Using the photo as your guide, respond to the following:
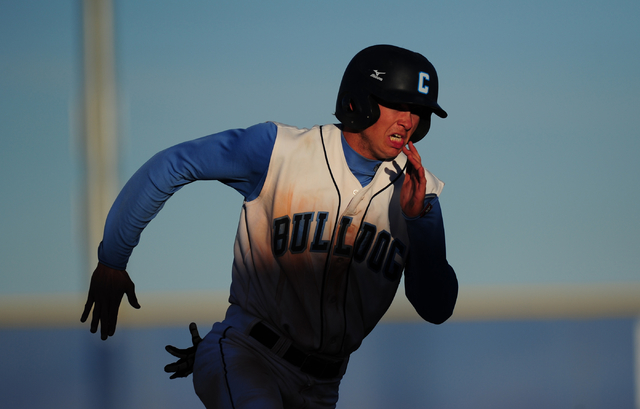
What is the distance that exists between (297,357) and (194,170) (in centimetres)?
70

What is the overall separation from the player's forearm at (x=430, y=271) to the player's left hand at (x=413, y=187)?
0.14 feet

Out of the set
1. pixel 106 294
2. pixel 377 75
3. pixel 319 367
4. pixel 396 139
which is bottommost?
pixel 319 367

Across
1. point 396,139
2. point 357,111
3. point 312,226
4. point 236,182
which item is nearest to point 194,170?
point 236,182

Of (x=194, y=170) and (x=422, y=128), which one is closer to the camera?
(x=194, y=170)

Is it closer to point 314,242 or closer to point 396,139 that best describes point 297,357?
point 314,242

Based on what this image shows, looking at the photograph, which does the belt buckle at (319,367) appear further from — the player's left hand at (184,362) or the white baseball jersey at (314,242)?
the player's left hand at (184,362)

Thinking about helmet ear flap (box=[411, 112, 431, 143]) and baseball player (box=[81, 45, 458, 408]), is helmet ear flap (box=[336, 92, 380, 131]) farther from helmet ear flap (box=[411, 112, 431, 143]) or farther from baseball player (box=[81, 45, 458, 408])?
helmet ear flap (box=[411, 112, 431, 143])

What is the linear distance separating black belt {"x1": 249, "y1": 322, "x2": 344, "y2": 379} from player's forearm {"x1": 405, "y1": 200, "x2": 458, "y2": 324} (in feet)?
1.25

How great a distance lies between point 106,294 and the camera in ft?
8.72

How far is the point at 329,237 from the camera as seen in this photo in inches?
99.7

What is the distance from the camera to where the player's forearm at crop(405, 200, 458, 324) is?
2.36 meters

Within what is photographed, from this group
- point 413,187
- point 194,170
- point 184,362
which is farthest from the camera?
point 184,362

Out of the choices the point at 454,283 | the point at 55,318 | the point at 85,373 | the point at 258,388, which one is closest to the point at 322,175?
the point at 454,283

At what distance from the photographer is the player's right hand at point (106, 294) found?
2.65m
